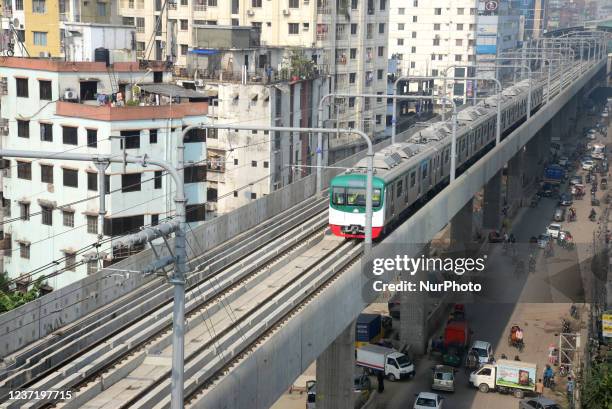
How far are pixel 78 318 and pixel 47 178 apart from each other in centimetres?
1428

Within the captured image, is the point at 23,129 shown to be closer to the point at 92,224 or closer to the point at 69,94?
the point at 69,94

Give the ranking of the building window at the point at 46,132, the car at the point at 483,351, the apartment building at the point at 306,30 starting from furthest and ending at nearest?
1. the apartment building at the point at 306,30
2. the car at the point at 483,351
3. the building window at the point at 46,132

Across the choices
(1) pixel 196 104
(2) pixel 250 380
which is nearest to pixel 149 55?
(1) pixel 196 104

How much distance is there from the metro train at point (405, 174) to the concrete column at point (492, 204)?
21.7 feet

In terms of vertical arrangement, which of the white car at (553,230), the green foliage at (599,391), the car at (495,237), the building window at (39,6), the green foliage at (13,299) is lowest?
the car at (495,237)

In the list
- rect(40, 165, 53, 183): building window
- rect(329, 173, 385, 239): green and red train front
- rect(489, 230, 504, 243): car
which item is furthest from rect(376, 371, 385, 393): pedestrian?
rect(489, 230, 504, 243): car

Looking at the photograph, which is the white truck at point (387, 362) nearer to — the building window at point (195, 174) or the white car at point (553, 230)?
the building window at point (195, 174)

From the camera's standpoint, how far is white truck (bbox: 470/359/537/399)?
32.7 m

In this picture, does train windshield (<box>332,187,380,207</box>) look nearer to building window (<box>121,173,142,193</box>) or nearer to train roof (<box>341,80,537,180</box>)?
train roof (<box>341,80,537,180</box>)

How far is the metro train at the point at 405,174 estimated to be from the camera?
27.2 m

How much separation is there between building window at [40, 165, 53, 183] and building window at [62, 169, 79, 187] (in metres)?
0.71

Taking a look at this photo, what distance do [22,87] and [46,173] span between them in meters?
3.51

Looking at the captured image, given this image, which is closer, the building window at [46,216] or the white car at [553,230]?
the building window at [46,216]

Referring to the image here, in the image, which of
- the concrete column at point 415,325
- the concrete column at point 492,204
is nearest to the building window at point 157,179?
the concrete column at point 415,325
